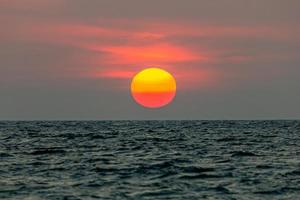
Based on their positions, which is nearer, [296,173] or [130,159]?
[296,173]

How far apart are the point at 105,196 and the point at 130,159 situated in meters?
16.2

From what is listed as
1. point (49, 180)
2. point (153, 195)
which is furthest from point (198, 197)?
point (49, 180)

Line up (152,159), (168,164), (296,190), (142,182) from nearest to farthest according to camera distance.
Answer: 1. (296,190)
2. (142,182)
3. (168,164)
4. (152,159)

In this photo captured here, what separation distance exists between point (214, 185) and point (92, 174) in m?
7.42

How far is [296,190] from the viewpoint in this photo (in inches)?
1062

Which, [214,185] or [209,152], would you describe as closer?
[214,185]

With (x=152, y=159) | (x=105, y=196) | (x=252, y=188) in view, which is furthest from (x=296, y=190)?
(x=152, y=159)

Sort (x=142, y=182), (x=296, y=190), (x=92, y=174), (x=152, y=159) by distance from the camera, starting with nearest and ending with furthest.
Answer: (x=296, y=190) < (x=142, y=182) < (x=92, y=174) < (x=152, y=159)

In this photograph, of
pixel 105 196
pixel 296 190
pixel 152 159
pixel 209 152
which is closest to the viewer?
→ pixel 105 196

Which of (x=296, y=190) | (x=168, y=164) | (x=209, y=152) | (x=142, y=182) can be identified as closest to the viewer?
(x=296, y=190)

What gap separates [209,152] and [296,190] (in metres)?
21.3

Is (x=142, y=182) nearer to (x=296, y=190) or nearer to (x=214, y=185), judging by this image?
(x=214, y=185)

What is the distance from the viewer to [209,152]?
1897 inches

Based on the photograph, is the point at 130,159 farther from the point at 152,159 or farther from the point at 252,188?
the point at 252,188
